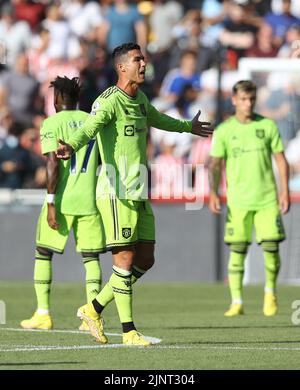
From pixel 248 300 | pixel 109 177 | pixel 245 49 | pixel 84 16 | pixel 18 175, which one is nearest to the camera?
pixel 109 177

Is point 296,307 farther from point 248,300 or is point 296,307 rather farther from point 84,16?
point 84,16

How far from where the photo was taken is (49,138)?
11070 millimetres

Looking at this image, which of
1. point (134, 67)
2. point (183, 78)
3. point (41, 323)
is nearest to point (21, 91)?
point (183, 78)

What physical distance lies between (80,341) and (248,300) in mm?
5726

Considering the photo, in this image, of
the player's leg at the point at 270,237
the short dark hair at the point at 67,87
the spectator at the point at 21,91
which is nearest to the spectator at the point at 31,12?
the spectator at the point at 21,91

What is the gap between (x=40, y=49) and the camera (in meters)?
21.8

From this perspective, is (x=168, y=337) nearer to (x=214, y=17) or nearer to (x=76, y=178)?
(x=76, y=178)

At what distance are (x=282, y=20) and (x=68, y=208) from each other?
34.9 feet

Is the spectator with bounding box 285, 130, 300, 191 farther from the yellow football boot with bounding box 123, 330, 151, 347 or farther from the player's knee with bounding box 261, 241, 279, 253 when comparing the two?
the yellow football boot with bounding box 123, 330, 151, 347

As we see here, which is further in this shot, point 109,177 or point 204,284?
point 204,284

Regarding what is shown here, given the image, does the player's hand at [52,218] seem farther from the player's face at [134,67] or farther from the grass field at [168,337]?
the player's face at [134,67]

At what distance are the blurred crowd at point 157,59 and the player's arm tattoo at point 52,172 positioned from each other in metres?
7.19

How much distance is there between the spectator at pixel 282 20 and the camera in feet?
68.6

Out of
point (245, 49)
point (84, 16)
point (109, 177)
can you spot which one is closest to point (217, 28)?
point (245, 49)
